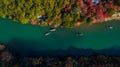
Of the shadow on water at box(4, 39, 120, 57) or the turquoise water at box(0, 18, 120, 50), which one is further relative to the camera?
the turquoise water at box(0, 18, 120, 50)

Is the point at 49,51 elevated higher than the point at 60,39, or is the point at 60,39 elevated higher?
the point at 60,39

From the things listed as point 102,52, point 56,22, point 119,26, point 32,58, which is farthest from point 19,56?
point 119,26

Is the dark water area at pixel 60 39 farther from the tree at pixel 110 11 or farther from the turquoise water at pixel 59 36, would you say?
the tree at pixel 110 11

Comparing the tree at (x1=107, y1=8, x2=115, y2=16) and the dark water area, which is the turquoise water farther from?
the tree at (x1=107, y1=8, x2=115, y2=16)

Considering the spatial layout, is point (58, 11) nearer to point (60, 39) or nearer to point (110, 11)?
point (60, 39)

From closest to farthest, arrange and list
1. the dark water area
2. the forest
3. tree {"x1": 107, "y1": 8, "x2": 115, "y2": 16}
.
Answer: the forest < tree {"x1": 107, "y1": 8, "x2": 115, "y2": 16} < the dark water area

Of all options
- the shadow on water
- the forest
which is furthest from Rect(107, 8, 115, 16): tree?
the shadow on water

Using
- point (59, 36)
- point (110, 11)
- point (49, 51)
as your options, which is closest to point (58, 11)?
point (59, 36)
